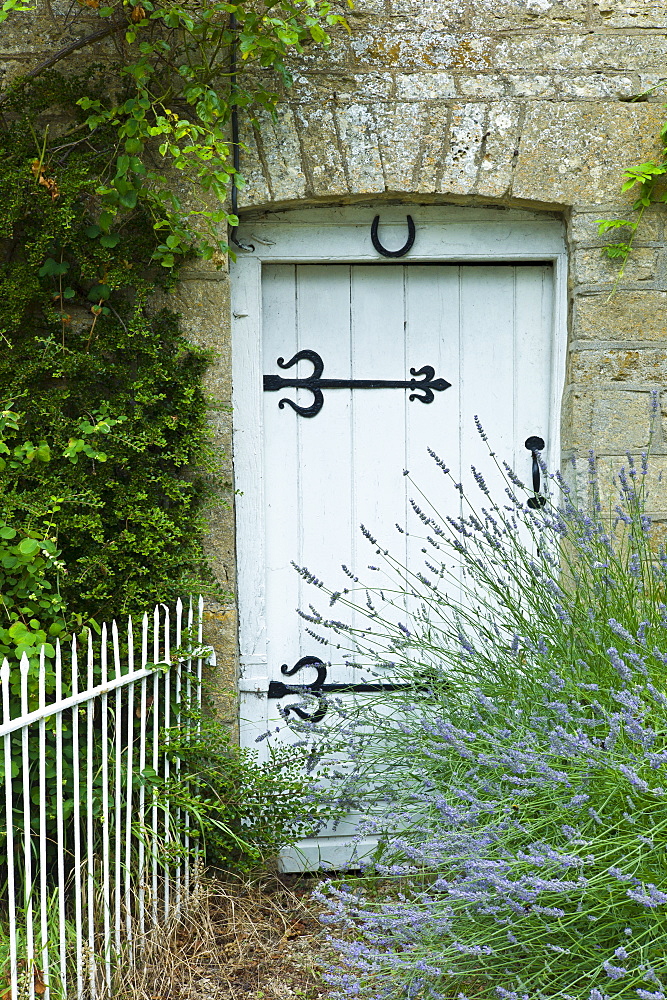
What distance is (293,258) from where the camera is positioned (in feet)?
10.8

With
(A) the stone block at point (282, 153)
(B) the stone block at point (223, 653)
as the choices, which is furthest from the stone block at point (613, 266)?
(B) the stone block at point (223, 653)

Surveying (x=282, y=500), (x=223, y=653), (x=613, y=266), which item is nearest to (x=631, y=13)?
(x=613, y=266)

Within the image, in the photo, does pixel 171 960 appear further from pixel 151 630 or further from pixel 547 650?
pixel 547 650

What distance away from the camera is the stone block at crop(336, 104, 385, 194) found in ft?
10.2

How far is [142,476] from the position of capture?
300cm

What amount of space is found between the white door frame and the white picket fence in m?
0.33

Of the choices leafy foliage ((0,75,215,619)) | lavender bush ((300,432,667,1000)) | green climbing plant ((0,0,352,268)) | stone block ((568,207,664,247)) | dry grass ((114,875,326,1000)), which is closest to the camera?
lavender bush ((300,432,667,1000))

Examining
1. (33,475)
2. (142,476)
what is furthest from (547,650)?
(33,475)

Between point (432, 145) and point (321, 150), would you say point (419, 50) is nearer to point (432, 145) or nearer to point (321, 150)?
point (432, 145)

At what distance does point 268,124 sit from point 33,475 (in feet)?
5.03

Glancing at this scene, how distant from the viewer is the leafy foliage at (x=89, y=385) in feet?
9.44

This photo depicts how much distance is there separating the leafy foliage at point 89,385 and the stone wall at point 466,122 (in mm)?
199

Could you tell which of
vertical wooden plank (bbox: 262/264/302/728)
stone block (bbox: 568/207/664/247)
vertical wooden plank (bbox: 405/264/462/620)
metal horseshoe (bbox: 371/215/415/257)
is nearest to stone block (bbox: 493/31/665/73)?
stone block (bbox: 568/207/664/247)

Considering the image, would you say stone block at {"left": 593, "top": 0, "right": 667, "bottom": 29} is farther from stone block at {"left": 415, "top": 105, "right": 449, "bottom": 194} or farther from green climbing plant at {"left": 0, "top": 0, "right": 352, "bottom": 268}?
green climbing plant at {"left": 0, "top": 0, "right": 352, "bottom": 268}
